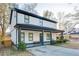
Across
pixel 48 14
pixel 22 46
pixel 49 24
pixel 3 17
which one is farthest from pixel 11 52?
pixel 48 14

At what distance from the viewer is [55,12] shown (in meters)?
3.06

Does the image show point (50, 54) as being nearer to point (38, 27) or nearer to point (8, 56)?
point (38, 27)

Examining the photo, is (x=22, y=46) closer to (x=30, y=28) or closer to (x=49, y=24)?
(x=30, y=28)

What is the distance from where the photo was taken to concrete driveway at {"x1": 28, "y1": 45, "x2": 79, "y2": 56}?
9.76 ft

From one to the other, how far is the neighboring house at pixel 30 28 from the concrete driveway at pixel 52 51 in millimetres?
100

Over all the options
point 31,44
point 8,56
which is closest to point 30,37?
point 31,44

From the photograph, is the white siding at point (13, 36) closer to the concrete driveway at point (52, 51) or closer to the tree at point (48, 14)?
the concrete driveway at point (52, 51)

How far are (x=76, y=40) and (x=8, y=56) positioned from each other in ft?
4.32

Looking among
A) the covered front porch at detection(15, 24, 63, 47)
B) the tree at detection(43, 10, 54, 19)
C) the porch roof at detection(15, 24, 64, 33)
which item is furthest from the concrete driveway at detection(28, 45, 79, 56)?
the tree at detection(43, 10, 54, 19)

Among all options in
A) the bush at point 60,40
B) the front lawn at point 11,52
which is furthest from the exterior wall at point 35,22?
the front lawn at point 11,52

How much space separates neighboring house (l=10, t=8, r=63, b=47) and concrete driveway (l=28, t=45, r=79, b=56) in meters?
0.10

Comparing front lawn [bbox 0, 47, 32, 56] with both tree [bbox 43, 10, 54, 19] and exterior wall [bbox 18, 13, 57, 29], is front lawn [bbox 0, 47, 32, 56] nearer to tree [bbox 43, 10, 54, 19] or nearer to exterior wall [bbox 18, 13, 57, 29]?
exterior wall [bbox 18, 13, 57, 29]

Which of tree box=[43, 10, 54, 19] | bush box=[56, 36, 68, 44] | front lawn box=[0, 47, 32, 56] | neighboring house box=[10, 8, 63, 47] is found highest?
tree box=[43, 10, 54, 19]

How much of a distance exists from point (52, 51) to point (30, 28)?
1.98 feet
